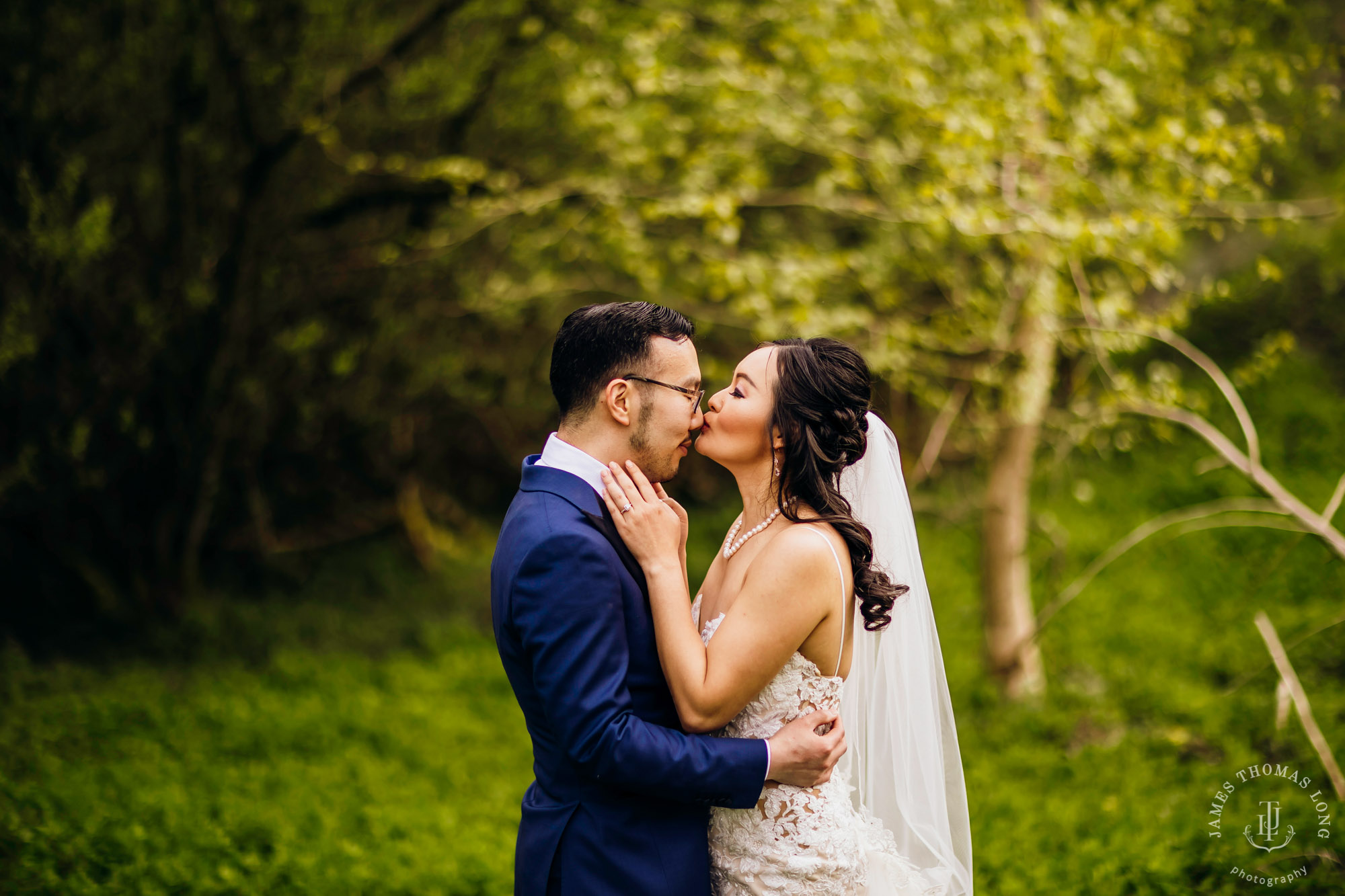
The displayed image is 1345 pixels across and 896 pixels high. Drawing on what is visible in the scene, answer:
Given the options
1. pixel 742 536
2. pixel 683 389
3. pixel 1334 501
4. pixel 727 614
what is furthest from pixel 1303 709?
pixel 683 389

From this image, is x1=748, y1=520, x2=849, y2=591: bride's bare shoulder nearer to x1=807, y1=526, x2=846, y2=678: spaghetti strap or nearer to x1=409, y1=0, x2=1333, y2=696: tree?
x1=807, y1=526, x2=846, y2=678: spaghetti strap

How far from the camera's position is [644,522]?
6.89 ft

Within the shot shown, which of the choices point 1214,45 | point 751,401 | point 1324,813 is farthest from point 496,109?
point 1324,813

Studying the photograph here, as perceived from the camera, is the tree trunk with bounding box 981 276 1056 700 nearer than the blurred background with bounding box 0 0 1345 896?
No

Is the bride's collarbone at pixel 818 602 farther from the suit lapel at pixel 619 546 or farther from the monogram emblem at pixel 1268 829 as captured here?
the monogram emblem at pixel 1268 829

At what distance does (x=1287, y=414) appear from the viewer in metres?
9.44

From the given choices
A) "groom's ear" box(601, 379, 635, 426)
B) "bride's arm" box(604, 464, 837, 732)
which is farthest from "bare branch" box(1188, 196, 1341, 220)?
"groom's ear" box(601, 379, 635, 426)

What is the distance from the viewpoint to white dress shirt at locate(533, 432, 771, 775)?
7.16 ft

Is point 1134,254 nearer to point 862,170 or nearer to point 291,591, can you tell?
point 862,170

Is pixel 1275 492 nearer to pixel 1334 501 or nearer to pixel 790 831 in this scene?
pixel 1334 501

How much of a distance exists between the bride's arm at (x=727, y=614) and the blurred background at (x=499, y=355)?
247cm

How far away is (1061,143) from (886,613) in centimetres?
365

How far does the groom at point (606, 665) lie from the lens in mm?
1933

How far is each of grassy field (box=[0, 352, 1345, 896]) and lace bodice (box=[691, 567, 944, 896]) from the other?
1.96m
